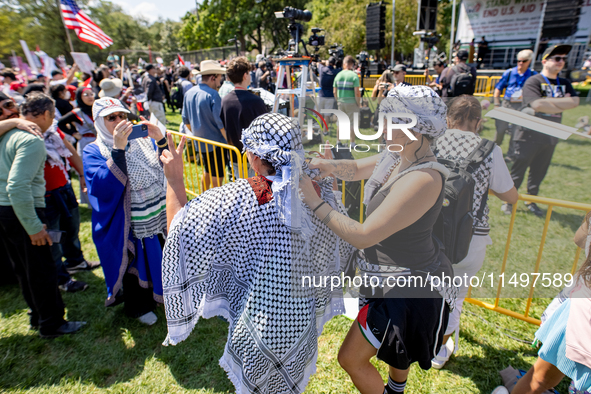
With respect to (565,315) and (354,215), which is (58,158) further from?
(565,315)

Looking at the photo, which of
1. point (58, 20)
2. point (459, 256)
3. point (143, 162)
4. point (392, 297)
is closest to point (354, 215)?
point (459, 256)

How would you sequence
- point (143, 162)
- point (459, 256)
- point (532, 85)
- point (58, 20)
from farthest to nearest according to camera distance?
1. point (58, 20)
2. point (532, 85)
3. point (143, 162)
4. point (459, 256)

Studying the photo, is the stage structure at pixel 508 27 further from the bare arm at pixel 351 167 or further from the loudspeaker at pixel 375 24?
the bare arm at pixel 351 167

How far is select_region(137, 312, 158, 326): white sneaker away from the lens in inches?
116

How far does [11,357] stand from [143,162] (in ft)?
6.32

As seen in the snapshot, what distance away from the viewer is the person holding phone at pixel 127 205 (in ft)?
7.89

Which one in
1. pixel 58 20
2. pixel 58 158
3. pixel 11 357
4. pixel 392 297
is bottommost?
pixel 11 357

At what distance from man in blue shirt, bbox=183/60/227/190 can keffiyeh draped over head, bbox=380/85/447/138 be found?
3451 mm

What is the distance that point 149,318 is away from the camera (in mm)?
2963

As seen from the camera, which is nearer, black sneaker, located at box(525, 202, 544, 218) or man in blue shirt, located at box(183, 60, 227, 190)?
black sneaker, located at box(525, 202, 544, 218)

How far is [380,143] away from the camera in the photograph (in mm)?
1765

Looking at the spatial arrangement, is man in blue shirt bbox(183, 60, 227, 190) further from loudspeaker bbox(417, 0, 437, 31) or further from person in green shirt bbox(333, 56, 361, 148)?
loudspeaker bbox(417, 0, 437, 31)

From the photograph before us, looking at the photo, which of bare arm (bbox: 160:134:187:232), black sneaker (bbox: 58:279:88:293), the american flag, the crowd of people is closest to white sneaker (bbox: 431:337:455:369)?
the crowd of people

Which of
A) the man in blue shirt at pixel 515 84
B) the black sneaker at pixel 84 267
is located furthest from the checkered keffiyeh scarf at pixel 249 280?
the man in blue shirt at pixel 515 84
